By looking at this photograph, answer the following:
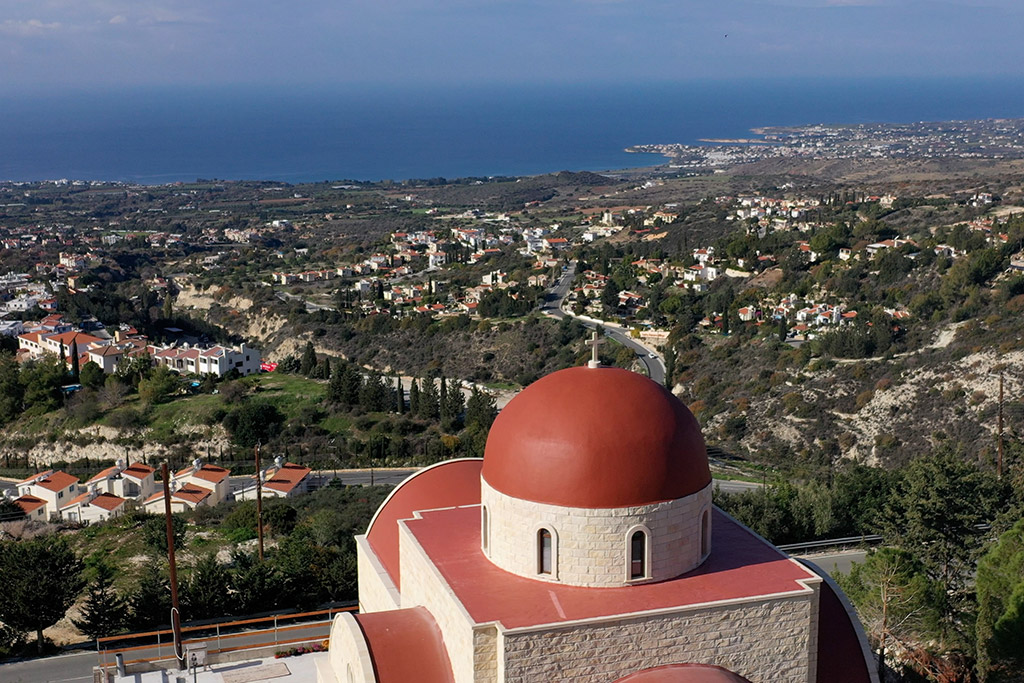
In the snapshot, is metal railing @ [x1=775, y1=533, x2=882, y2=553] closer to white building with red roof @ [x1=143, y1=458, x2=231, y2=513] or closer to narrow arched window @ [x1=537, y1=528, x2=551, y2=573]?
narrow arched window @ [x1=537, y1=528, x2=551, y2=573]

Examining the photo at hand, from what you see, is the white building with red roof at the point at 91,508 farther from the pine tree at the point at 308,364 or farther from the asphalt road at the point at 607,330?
the asphalt road at the point at 607,330

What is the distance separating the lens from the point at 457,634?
11469 millimetres

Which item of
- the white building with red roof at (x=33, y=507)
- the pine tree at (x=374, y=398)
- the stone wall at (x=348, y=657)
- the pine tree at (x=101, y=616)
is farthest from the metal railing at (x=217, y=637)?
the pine tree at (x=374, y=398)

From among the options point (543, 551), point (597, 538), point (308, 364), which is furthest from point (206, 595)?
point (308, 364)

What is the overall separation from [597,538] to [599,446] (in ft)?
3.65

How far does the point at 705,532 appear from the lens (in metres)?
12.7

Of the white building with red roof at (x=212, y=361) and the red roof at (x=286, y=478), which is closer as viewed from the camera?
the red roof at (x=286, y=478)

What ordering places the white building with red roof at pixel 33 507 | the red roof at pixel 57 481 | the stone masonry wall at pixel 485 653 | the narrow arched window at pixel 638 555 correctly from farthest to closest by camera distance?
the red roof at pixel 57 481, the white building with red roof at pixel 33 507, the narrow arched window at pixel 638 555, the stone masonry wall at pixel 485 653

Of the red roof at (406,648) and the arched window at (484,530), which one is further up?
the arched window at (484,530)

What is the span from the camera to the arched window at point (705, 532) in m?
12.6

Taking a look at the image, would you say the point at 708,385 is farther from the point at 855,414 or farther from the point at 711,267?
the point at 711,267

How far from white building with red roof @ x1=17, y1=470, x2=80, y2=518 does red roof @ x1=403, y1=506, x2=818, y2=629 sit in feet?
75.9

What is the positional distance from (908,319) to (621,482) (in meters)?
39.2

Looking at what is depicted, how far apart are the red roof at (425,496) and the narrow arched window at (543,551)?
379 centimetres
